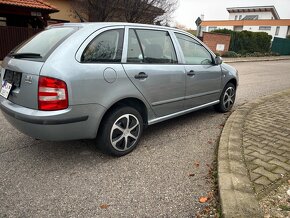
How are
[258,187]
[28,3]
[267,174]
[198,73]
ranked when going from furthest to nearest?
[28,3]
[198,73]
[267,174]
[258,187]

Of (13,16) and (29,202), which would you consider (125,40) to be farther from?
(13,16)

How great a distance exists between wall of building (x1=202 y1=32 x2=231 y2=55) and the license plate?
65.7 ft

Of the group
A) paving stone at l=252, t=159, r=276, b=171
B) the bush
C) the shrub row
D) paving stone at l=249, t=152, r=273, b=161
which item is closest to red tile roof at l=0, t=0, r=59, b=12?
paving stone at l=249, t=152, r=273, b=161

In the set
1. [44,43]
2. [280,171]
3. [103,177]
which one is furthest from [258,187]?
[44,43]

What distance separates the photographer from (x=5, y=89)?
3318 mm

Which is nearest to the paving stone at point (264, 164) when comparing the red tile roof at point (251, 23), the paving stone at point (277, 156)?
the paving stone at point (277, 156)

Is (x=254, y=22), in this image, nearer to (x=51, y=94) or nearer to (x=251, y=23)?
(x=251, y=23)

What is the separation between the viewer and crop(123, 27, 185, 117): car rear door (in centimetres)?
356

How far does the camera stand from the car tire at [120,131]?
3.36 meters

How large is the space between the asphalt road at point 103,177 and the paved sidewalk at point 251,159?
0.80 ft

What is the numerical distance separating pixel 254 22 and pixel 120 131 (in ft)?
172

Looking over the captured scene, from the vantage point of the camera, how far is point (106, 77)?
316 cm

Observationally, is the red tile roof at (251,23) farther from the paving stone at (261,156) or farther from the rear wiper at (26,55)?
the rear wiper at (26,55)

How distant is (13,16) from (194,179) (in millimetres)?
16021
